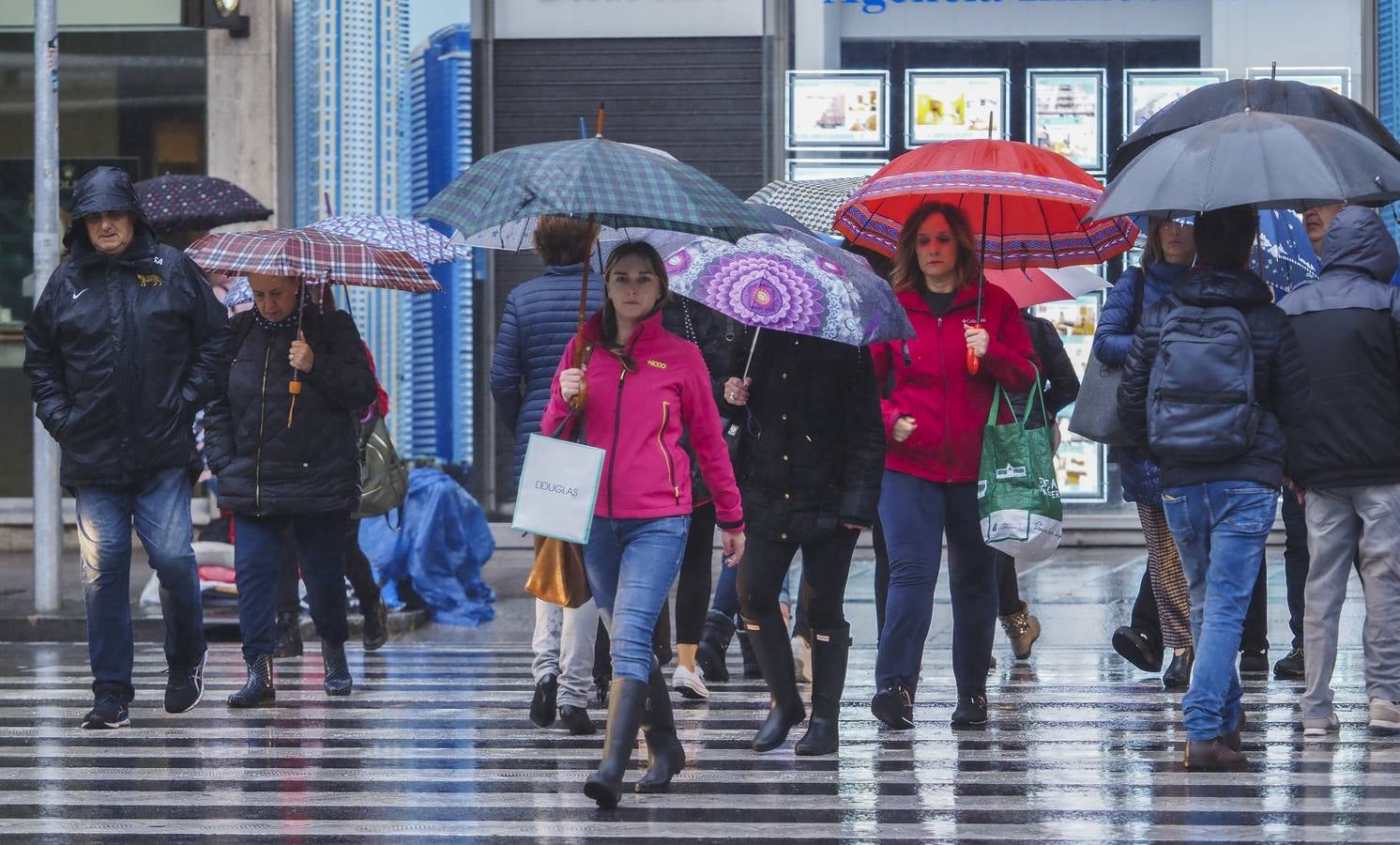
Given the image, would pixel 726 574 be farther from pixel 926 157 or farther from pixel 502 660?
pixel 926 157

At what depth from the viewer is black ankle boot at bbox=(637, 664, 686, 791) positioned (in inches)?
251

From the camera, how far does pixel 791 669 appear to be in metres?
7.04

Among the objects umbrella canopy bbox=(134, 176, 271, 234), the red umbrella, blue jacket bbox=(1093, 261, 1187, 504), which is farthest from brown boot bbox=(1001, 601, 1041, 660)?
umbrella canopy bbox=(134, 176, 271, 234)

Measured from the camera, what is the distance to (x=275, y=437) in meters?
8.34

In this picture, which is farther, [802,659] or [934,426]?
[802,659]

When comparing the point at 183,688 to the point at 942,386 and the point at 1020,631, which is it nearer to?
the point at 942,386

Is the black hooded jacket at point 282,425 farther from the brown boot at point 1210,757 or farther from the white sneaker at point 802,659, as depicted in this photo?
the brown boot at point 1210,757

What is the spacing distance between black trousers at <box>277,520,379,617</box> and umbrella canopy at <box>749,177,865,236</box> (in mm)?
2695

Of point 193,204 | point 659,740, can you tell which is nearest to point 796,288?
point 659,740

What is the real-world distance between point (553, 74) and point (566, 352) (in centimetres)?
872

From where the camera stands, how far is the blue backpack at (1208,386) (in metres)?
6.57

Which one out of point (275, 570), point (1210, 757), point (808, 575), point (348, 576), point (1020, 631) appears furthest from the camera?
point (348, 576)

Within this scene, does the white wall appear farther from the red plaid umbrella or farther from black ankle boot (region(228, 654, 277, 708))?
black ankle boot (region(228, 654, 277, 708))

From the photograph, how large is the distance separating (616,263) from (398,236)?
292cm
